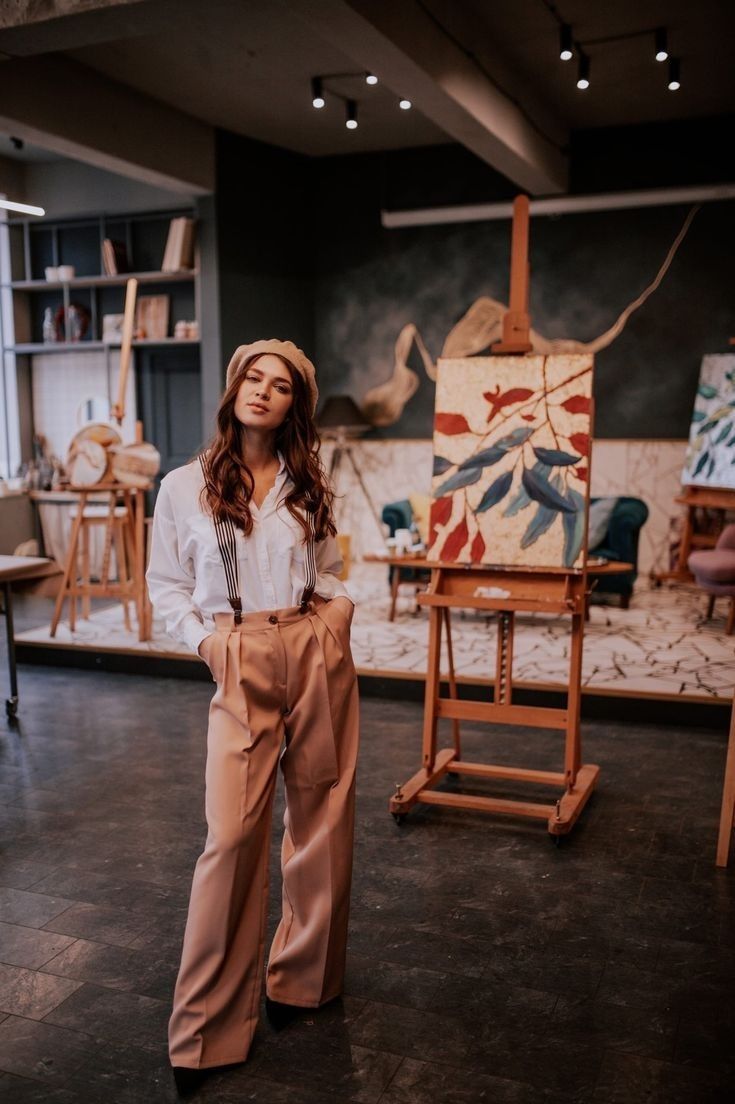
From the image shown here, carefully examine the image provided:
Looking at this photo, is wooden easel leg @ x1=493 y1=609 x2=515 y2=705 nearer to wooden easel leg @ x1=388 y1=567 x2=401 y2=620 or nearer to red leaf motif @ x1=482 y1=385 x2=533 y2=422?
red leaf motif @ x1=482 y1=385 x2=533 y2=422

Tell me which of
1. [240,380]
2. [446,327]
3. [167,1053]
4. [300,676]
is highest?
[446,327]

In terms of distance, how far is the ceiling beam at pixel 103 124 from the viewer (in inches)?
213

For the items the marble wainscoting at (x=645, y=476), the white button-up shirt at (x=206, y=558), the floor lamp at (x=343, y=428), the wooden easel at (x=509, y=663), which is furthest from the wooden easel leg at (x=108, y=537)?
the white button-up shirt at (x=206, y=558)

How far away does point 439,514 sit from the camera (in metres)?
3.71

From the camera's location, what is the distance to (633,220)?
7.67 metres

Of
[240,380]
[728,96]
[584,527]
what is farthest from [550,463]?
[728,96]

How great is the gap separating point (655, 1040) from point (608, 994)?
7.6 inches

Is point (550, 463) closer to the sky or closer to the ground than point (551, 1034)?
closer to the sky

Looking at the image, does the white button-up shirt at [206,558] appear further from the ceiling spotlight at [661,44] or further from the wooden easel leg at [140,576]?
the ceiling spotlight at [661,44]

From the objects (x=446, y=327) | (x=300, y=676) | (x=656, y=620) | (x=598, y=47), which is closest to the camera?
(x=300, y=676)

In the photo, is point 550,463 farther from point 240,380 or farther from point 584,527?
point 240,380

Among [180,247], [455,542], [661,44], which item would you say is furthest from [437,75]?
[180,247]

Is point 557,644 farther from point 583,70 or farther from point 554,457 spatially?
point 583,70

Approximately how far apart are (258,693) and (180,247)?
5796 millimetres
